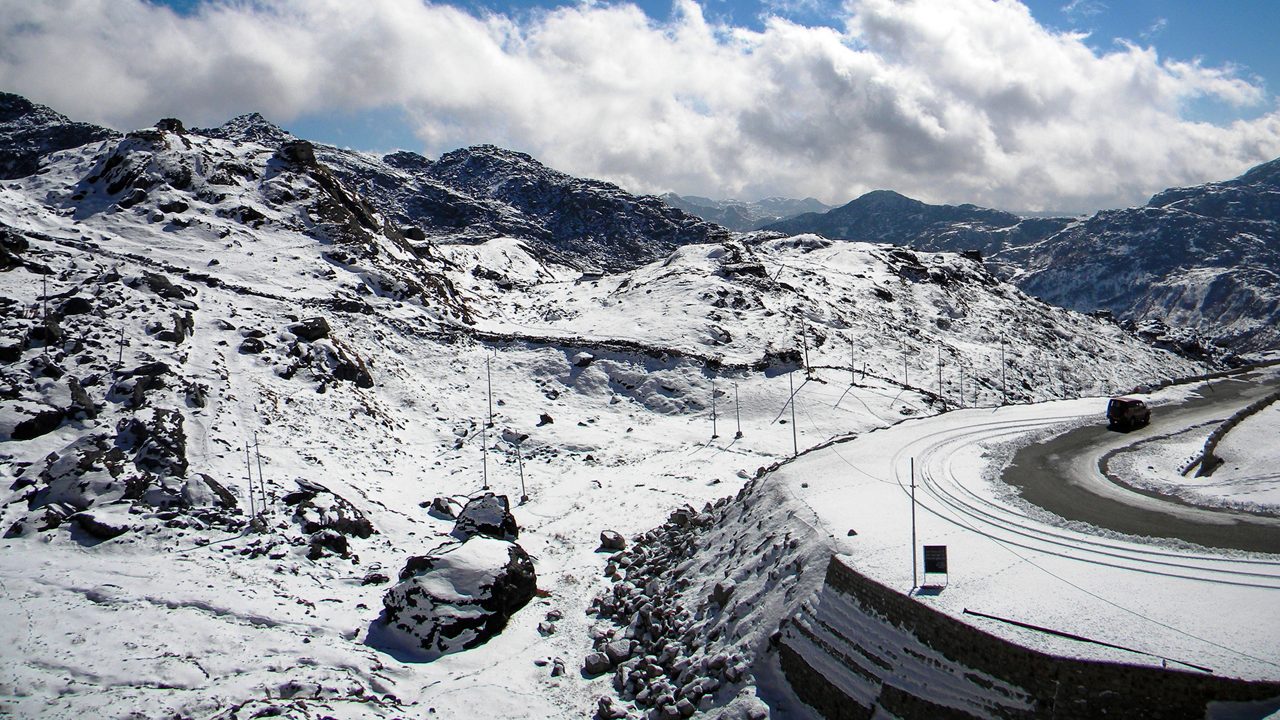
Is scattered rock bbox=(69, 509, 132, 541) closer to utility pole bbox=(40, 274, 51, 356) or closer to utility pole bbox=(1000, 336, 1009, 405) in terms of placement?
utility pole bbox=(40, 274, 51, 356)

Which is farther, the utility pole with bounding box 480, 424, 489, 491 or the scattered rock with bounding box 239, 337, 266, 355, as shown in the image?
the scattered rock with bounding box 239, 337, 266, 355

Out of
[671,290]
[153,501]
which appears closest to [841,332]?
[671,290]

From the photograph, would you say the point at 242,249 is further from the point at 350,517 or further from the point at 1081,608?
the point at 1081,608

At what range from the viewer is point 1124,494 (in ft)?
75.2

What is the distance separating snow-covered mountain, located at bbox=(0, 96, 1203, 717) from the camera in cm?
2069

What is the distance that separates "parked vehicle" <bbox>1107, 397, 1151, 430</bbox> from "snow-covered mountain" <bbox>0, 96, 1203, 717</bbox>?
62.3ft

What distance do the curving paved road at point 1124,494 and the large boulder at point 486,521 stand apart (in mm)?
23317

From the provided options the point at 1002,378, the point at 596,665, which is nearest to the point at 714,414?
the point at 596,665

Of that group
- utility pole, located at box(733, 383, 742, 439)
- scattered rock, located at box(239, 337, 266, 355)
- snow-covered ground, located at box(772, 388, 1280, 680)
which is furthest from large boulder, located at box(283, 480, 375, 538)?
utility pole, located at box(733, 383, 742, 439)

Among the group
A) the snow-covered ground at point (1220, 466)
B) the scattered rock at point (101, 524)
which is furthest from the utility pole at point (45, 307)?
the snow-covered ground at point (1220, 466)

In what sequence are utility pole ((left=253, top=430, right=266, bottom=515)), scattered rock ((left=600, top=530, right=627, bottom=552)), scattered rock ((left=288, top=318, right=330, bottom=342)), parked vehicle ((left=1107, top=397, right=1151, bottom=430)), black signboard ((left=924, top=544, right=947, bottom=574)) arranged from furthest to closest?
scattered rock ((left=288, top=318, right=330, bottom=342))
scattered rock ((left=600, top=530, right=627, bottom=552))
parked vehicle ((left=1107, top=397, right=1151, bottom=430))
utility pole ((left=253, top=430, right=266, bottom=515))
black signboard ((left=924, top=544, right=947, bottom=574))

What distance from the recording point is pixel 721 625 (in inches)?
824

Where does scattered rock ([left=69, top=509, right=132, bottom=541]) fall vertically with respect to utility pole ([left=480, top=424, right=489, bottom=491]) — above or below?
above

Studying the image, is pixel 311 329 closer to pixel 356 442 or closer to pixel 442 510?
pixel 356 442
